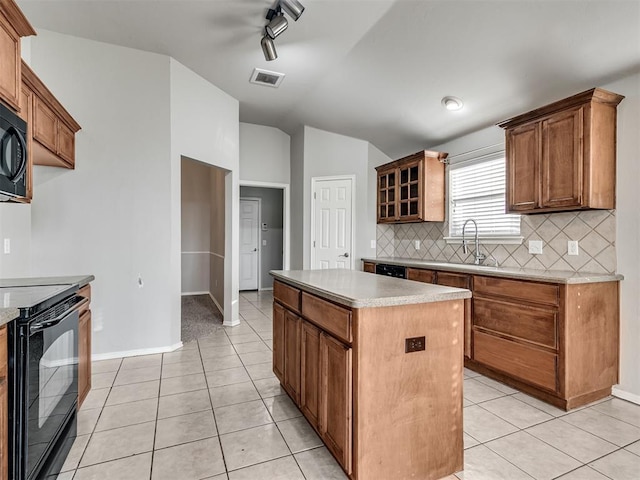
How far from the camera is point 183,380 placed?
282 centimetres

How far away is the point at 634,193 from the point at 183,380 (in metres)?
3.71

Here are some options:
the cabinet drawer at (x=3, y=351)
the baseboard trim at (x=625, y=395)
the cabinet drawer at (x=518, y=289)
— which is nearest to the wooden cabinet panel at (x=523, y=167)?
the cabinet drawer at (x=518, y=289)

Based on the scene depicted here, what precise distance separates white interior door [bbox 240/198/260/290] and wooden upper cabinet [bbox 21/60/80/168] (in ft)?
13.5

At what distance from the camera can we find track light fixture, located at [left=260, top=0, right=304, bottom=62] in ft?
8.07

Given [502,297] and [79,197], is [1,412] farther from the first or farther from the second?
[502,297]

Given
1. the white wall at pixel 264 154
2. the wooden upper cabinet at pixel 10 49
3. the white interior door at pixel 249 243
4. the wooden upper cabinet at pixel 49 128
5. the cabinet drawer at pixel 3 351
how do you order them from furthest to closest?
1. the white interior door at pixel 249 243
2. the white wall at pixel 264 154
3. the wooden upper cabinet at pixel 49 128
4. the wooden upper cabinet at pixel 10 49
5. the cabinet drawer at pixel 3 351

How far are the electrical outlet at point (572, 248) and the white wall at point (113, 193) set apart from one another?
3709 mm

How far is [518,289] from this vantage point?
2.60 m

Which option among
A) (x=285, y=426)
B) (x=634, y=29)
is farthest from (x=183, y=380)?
(x=634, y=29)

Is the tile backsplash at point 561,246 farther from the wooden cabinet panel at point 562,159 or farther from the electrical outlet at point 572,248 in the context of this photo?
the wooden cabinet panel at point 562,159

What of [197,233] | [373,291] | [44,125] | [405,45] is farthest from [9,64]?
[197,233]

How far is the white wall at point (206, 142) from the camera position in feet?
11.9

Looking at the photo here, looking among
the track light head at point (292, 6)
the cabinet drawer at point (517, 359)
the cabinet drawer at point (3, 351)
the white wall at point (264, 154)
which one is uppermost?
the track light head at point (292, 6)

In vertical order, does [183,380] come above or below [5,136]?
below
